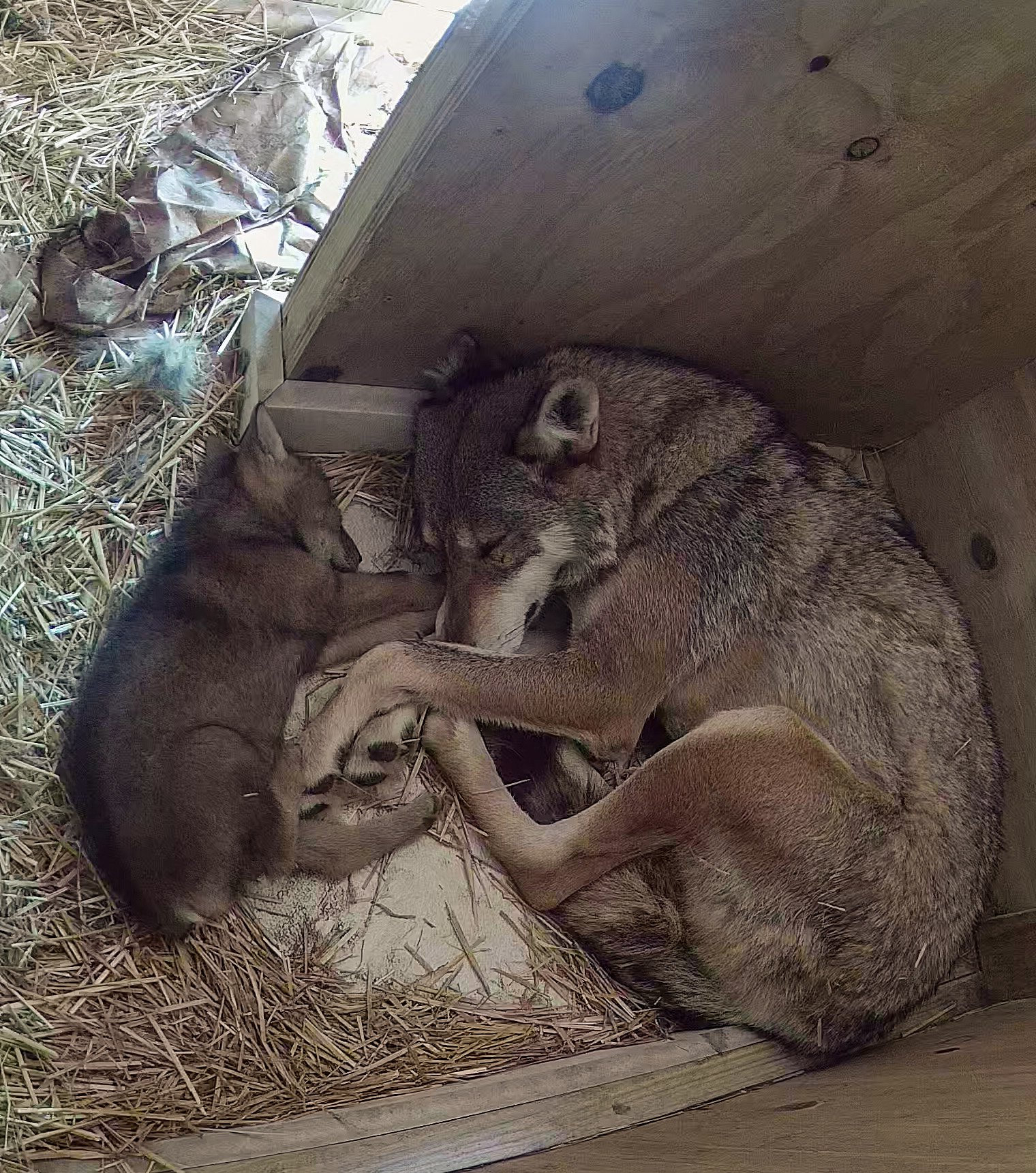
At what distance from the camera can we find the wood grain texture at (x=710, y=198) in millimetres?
2004

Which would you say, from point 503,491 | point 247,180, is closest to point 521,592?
point 503,491

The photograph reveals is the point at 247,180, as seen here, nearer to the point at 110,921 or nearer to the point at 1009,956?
the point at 110,921

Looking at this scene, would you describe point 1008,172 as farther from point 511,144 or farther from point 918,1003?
point 918,1003

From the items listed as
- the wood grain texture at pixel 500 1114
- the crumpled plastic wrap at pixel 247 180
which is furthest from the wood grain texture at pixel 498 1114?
the crumpled plastic wrap at pixel 247 180

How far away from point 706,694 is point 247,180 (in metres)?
2.62

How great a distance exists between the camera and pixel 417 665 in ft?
10.1

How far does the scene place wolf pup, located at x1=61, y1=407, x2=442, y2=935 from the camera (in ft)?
8.27

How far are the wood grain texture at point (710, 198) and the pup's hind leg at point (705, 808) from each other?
1289 mm

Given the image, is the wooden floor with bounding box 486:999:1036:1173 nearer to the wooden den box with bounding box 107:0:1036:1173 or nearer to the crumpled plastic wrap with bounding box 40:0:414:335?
the wooden den box with bounding box 107:0:1036:1173

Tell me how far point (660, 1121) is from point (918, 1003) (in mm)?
911

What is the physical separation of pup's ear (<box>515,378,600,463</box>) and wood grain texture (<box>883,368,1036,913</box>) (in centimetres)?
157

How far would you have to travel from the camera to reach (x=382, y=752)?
312 centimetres

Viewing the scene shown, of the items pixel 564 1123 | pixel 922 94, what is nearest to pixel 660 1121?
pixel 564 1123

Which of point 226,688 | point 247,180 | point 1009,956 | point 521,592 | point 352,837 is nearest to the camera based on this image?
point 226,688
